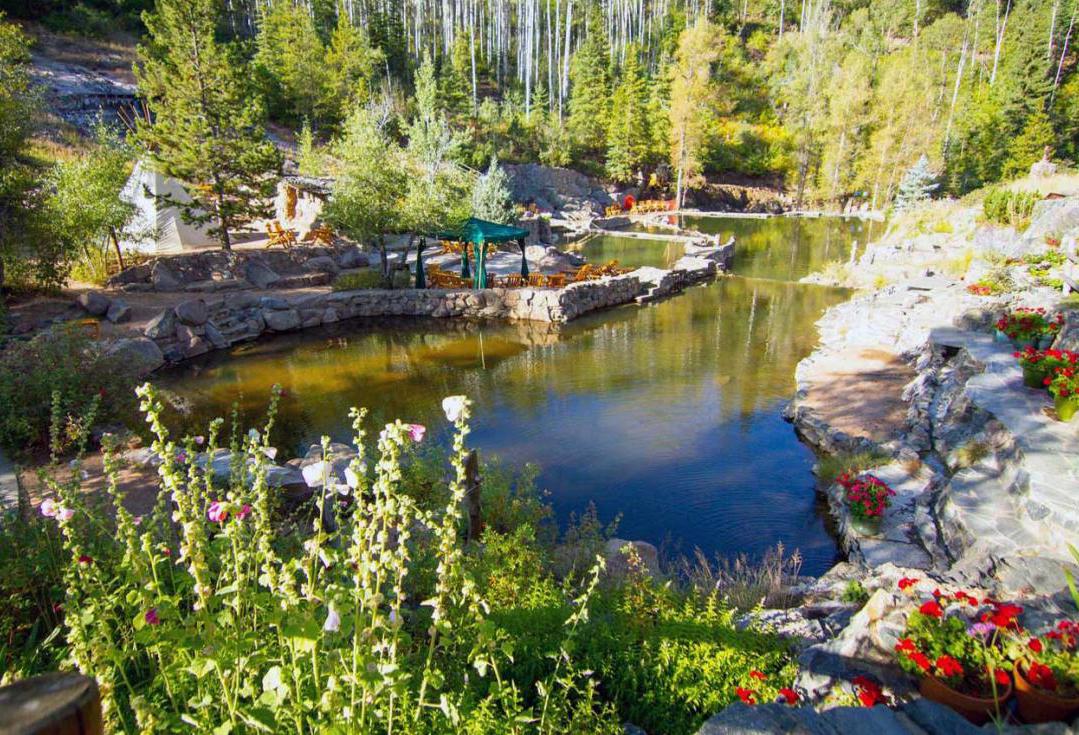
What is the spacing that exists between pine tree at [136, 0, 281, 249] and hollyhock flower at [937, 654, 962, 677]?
725 inches

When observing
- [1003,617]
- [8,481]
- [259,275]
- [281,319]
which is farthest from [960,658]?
[259,275]

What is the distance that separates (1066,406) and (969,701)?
4.68 m

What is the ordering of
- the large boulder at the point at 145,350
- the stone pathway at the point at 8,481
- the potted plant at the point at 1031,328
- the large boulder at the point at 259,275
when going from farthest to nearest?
the large boulder at the point at 259,275, the large boulder at the point at 145,350, the potted plant at the point at 1031,328, the stone pathway at the point at 8,481

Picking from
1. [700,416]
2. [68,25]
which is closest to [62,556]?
[700,416]

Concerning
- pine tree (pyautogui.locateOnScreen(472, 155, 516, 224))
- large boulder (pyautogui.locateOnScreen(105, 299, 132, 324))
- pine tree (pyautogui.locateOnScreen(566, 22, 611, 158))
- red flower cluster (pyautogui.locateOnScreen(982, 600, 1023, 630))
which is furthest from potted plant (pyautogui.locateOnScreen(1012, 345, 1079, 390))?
pine tree (pyautogui.locateOnScreen(566, 22, 611, 158))

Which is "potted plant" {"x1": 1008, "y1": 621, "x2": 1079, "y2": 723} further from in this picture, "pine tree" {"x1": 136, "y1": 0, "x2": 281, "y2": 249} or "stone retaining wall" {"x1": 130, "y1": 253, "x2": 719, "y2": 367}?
"pine tree" {"x1": 136, "y1": 0, "x2": 281, "y2": 249}

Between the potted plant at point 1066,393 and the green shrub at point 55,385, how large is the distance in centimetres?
999

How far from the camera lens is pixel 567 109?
44594 millimetres

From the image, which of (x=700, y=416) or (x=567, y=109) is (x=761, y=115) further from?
(x=700, y=416)

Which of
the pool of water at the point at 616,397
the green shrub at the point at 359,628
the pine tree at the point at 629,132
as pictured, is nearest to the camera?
the green shrub at the point at 359,628

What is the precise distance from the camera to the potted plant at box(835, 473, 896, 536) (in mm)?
5918

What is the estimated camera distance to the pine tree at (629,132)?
38.1 metres

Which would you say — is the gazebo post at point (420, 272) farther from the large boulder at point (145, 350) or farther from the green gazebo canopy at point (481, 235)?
the large boulder at point (145, 350)

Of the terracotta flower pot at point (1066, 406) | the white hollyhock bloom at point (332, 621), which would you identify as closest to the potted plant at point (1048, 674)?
the white hollyhock bloom at point (332, 621)
